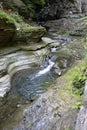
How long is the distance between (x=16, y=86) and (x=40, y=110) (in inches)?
82.9

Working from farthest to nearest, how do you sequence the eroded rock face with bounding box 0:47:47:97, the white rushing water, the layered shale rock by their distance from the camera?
the white rushing water < the layered shale rock < the eroded rock face with bounding box 0:47:47:97

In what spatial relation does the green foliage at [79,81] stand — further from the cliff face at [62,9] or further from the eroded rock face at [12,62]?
the cliff face at [62,9]

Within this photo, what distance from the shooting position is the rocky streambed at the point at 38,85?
556cm

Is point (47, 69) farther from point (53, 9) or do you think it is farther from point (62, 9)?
point (62, 9)

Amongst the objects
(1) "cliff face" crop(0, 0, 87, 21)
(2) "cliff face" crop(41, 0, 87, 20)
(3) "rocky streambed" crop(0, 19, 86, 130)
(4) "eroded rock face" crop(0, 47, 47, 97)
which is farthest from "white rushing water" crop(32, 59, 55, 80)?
(2) "cliff face" crop(41, 0, 87, 20)

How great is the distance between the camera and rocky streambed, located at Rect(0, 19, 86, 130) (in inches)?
219

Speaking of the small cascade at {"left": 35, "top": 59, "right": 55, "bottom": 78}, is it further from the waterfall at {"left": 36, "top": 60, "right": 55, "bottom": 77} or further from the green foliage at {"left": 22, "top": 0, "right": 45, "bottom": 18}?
the green foliage at {"left": 22, "top": 0, "right": 45, "bottom": 18}

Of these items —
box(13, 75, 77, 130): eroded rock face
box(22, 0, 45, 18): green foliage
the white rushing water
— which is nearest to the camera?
box(13, 75, 77, 130): eroded rock face

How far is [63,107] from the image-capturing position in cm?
571

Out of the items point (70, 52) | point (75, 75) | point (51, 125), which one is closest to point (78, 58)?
point (70, 52)

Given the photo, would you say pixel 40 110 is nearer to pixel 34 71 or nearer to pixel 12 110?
pixel 12 110

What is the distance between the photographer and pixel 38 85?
313 inches

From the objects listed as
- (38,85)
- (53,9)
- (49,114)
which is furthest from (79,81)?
(53,9)

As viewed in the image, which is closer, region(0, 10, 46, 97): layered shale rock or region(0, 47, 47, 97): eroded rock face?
region(0, 47, 47, 97): eroded rock face
